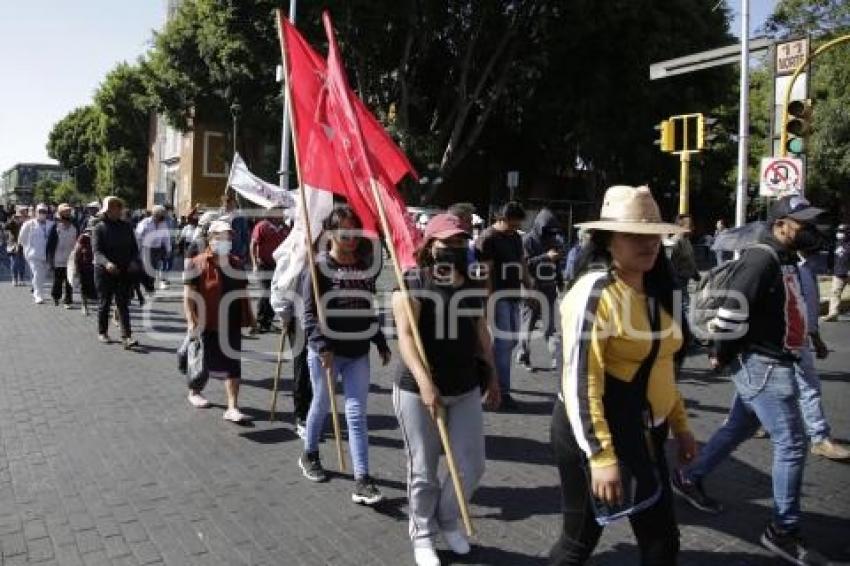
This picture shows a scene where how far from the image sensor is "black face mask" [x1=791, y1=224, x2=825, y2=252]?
14.4 ft

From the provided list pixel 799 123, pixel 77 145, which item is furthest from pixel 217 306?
pixel 77 145

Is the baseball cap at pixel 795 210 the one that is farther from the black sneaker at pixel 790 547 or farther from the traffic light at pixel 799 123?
the traffic light at pixel 799 123

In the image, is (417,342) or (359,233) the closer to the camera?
(417,342)

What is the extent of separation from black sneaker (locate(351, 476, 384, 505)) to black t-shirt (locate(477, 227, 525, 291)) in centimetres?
320

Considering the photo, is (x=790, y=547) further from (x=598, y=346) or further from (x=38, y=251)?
(x=38, y=251)

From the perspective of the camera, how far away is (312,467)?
5324 mm

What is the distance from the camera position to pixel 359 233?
538 cm

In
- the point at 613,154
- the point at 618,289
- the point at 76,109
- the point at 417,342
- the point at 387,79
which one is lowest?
the point at 417,342

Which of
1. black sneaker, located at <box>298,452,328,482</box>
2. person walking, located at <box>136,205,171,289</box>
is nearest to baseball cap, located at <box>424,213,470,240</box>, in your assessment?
black sneaker, located at <box>298,452,328,482</box>

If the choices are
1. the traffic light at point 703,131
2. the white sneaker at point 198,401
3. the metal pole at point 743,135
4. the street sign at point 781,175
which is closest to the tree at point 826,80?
the metal pole at point 743,135

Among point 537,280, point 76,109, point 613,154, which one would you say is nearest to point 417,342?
point 537,280

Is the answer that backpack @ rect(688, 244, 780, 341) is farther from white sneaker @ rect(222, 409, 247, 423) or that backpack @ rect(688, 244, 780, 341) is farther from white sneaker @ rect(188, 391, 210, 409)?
white sneaker @ rect(188, 391, 210, 409)

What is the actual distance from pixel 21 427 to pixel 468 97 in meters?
22.3

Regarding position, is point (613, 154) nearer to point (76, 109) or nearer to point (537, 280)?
point (537, 280)
